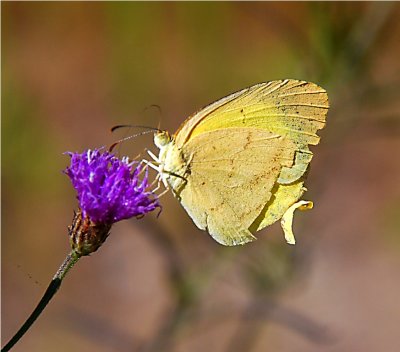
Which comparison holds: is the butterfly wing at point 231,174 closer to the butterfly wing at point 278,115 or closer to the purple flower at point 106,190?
the butterfly wing at point 278,115

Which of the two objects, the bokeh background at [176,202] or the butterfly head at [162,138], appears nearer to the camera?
the butterfly head at [162,138]

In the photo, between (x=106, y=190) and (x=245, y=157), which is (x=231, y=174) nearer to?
(x=245, y=157)

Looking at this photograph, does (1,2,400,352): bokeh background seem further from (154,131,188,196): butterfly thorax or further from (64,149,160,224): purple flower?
(64,149,160,224): purple flower

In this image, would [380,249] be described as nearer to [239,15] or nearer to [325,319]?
[325,319]

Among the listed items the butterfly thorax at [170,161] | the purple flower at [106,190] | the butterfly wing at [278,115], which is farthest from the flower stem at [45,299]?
the butterfly wing at [278,115]

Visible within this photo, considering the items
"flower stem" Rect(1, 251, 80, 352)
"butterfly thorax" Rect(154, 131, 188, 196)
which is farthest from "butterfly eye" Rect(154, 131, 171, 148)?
"flower stem" Rect(1, 251, 80, 352)

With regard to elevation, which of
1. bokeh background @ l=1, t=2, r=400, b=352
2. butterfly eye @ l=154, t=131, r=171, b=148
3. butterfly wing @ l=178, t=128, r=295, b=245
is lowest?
bokeh background @ l=1, t=2, r=400, b=352
